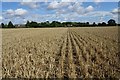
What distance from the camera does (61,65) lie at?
8.57 m

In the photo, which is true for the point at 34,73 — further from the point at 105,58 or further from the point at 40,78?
the point at 105,58

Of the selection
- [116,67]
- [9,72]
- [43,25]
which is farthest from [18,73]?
[43,25]

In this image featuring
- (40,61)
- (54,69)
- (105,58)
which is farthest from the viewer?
(105,58)

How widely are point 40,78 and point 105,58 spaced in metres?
3.96

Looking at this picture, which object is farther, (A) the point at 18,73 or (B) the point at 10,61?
(B) the point at 10,61

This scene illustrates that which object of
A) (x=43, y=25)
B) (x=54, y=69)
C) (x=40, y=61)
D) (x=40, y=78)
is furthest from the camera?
(x=43, y=25)

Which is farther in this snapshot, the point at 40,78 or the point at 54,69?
the point at 54,69

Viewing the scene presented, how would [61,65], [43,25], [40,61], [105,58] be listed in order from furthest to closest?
[43,25], [105,58], [40,61], [61,65]

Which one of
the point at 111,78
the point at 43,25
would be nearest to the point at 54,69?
the point at 111,78

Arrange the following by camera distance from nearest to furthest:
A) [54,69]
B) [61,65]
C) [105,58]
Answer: [54,69], [61,65], [105,58]

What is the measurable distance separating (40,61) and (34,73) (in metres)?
1.82

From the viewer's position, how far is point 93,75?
720cm

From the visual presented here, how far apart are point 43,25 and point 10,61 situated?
103315 millimetres

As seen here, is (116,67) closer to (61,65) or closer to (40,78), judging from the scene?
(61,65)
